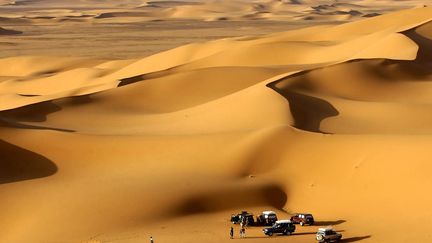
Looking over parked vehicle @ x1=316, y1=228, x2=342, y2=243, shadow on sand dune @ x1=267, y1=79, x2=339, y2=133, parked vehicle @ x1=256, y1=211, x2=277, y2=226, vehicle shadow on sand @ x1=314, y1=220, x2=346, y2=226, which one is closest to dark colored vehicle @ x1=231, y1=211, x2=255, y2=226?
parked vehicle @ x1=256, y1=211, x2=277, y2=226

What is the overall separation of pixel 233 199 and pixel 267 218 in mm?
1422

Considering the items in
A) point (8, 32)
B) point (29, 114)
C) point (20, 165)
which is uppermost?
point (8, 32)

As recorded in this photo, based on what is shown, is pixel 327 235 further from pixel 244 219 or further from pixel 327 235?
pixel 244 219

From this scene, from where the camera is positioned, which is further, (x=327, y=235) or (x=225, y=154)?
(x=225, y=154)

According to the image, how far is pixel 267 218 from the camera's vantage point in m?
14.1

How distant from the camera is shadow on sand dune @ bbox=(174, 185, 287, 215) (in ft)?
49.3

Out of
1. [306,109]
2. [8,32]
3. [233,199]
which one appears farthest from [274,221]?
[8,32]

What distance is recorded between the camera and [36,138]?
1875 cm

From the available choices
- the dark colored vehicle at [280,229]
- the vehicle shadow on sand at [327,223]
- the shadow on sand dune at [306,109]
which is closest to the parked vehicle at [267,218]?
the dark colored vehicle at [280,229]

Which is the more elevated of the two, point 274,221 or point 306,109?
point 306,109

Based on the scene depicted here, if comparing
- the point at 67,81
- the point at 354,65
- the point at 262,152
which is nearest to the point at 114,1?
the point at 67,81

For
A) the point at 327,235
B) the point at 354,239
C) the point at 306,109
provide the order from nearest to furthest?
the point at 327,235 → the point at 354,239 → the point at 306,109

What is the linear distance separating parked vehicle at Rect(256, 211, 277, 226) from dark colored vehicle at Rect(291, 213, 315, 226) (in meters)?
0.35

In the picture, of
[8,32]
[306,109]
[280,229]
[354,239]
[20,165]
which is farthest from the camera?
[8,32]
